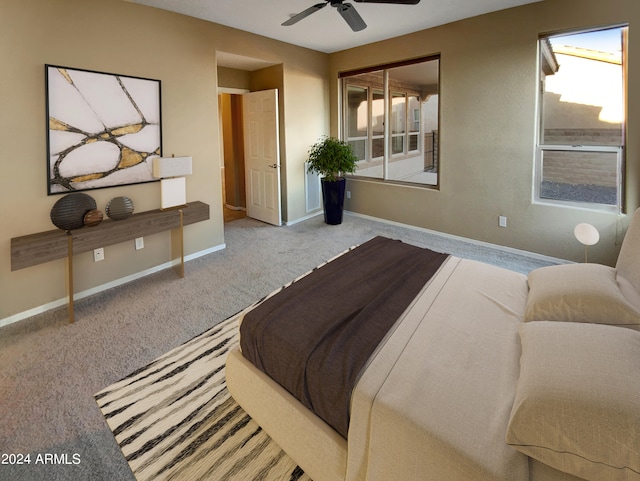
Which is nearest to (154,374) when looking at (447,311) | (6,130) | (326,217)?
(447,311)

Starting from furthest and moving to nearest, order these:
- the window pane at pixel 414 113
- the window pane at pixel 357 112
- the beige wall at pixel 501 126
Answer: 1. the window pane at pixel 357 112
2. the window pane at pixel 414 113
3. the beige wall at pixel 501 126

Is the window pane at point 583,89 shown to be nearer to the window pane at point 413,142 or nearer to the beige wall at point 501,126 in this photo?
the beige wall at point 501,126

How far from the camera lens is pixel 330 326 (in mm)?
1689

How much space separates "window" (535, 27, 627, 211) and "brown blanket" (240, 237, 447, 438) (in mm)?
2633

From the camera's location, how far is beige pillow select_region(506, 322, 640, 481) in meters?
0.94

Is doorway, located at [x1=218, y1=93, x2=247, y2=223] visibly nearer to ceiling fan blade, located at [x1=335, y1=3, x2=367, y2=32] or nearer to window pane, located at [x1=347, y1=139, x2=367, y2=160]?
window pane, located at [x1=347, y1=139, x2=367, y2=160]

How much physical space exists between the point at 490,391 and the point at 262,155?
201 inches

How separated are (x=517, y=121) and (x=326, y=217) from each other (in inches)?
114

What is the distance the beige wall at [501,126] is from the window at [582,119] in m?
0.14

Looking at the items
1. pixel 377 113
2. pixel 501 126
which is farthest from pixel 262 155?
pixel 501 126

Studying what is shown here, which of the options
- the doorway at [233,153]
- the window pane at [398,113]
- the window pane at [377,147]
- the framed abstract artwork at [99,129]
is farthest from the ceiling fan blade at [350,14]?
the doorway at [233,153]

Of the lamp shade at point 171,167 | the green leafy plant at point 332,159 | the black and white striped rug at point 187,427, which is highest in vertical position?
the green leafy plant at point 332,159

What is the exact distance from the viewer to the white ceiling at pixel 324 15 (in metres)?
3.67

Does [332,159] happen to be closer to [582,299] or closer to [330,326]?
[330,326]
